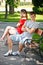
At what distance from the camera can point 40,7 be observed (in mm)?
28422

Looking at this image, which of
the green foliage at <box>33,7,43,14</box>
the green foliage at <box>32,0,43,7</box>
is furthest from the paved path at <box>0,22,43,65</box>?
the green foliage at <box>32,0,43,7</box>

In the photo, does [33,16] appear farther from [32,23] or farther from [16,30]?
[16,30]

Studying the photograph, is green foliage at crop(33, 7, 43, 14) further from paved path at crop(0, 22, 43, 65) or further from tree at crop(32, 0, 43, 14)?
paved path at crop(0, 22, 43, 65)

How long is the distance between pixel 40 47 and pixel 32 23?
1.29 m

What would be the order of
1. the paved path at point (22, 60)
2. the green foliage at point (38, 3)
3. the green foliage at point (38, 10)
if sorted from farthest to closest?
the green foliage at point (38, 3), the green foliage at point (38, 10), the paved path at point (22, 60)

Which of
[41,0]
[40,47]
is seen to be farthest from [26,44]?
[41,0]

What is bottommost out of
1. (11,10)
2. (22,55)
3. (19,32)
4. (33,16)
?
(11,10)

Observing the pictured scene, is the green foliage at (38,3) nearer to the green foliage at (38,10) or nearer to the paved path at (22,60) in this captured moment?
the green foliage at (38,10)

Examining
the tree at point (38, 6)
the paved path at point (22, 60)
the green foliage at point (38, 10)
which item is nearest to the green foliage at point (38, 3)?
the tree at point (38, 6)

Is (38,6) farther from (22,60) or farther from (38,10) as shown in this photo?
(22,60)

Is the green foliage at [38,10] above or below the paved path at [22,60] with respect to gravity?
below

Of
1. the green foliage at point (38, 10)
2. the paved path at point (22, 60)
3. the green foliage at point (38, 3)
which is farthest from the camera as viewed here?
the green foliage at point (38, 3)

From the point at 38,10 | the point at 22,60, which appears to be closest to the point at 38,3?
the point at 38,10

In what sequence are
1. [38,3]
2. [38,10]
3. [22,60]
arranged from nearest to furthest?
[22,60]
[38,10]
[38,3]
